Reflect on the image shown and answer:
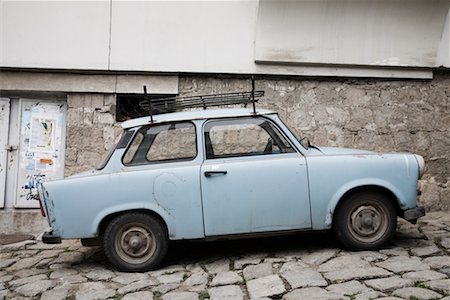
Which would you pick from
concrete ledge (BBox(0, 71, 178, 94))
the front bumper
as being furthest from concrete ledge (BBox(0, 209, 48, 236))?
the front bumper

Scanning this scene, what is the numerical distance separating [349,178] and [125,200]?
90.1 inches

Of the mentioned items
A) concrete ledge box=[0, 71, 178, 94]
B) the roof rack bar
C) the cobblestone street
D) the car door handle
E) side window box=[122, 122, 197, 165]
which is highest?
concrete ledge box=[0, 71, 178, 94]

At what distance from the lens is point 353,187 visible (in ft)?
13.8

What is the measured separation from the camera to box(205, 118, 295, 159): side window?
4391 millimetres

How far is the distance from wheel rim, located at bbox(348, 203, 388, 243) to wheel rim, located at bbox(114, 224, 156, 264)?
2077 mm

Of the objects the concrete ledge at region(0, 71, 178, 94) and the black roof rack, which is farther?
the concrete ledge at region(0, 71, 178, 94)

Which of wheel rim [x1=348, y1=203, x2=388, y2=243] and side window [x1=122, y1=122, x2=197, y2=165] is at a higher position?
side window [x1=122, y1=122, x2=197, y2=165]

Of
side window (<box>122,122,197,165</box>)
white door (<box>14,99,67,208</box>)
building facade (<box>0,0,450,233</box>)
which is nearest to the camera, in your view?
side window (<box>122,122,197,165</box>)

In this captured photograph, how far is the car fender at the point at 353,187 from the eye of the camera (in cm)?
420

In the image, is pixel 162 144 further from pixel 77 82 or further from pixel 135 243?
pixel 77 82

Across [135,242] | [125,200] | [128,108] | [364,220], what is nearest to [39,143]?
[128,108]

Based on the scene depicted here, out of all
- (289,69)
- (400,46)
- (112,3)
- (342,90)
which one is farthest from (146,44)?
(400,46)

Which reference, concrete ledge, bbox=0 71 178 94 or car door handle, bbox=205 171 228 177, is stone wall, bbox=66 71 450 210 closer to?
concrete ledge, bbox=0 71 178 94

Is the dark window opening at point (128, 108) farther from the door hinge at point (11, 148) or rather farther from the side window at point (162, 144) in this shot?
the side window at point (162, 144)
